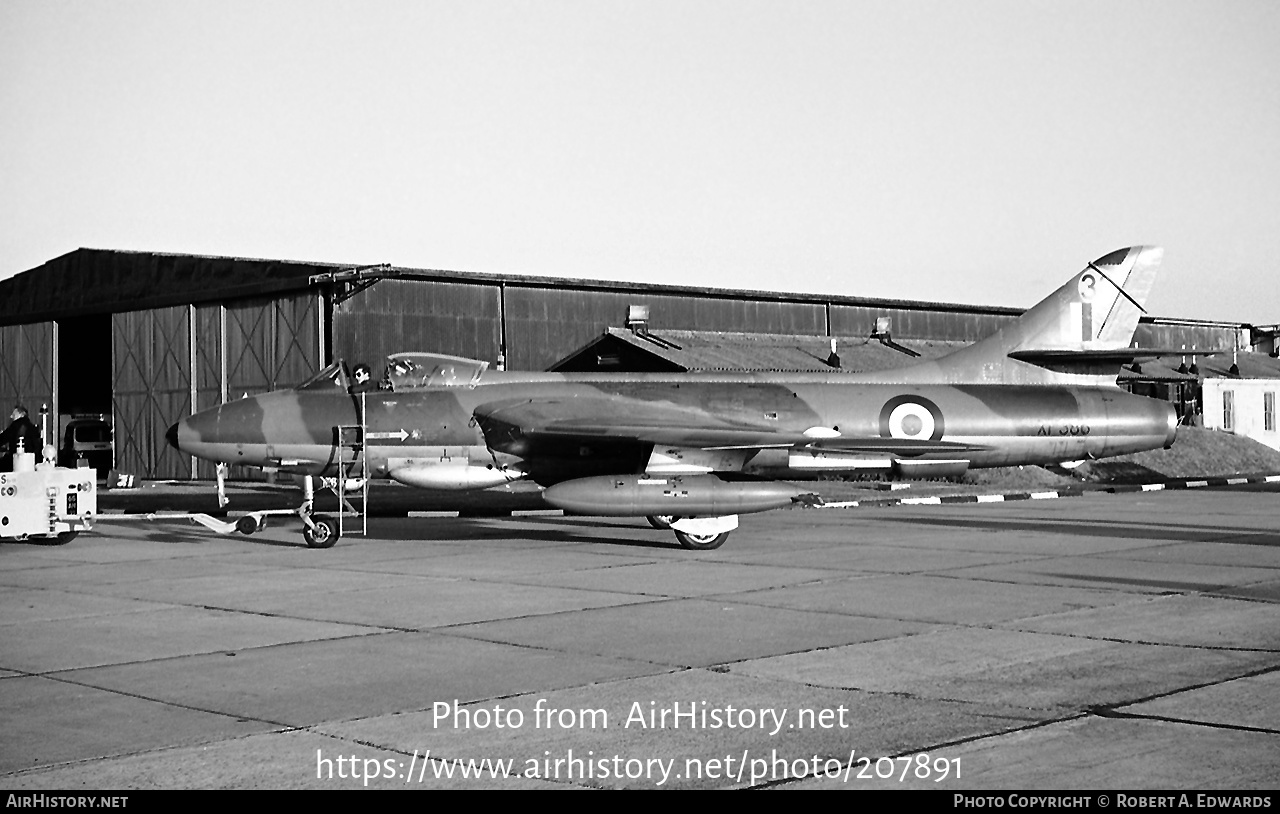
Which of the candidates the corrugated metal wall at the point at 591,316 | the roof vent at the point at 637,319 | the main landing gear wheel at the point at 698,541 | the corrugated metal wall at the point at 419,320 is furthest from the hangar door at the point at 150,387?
the main landing gear wheel at the point at 698,541

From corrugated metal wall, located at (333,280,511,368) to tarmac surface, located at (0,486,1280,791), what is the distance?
19100mm

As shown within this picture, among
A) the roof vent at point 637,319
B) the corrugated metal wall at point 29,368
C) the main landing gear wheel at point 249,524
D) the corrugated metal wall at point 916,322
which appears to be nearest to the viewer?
the main landing gear wheel at point 249,524

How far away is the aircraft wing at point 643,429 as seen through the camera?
16.2 metres

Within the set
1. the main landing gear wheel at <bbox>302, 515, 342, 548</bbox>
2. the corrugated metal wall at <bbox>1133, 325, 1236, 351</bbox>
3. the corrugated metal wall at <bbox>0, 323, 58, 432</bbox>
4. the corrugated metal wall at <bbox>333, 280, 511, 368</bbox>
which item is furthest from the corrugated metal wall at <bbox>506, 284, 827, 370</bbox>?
the main landing gear wheel at <bbox>302, 515, 342, 548</bbox>

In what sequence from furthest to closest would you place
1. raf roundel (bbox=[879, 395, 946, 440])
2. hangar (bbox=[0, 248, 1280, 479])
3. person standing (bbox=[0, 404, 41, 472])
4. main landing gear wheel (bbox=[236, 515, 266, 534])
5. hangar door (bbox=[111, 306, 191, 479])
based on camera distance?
hangar door (bbox=[111, 306, 191, 479])
hangar (bbox=[0, 248, 1280, 479])
raf roundel (bbox=[879, 395, 946, 440])
person standing (bbox=[0, 404, 41, 472])
main landing gear wheel (bbox=[236, 515, 266, 534])

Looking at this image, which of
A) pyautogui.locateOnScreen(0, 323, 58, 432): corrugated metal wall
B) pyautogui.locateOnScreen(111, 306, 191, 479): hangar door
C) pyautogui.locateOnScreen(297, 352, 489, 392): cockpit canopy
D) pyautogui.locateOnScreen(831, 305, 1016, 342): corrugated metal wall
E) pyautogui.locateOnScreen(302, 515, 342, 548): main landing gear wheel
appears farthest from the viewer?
pyautogui.locateOnScreen(831, 305, 1016, 342): corrugated metal wall

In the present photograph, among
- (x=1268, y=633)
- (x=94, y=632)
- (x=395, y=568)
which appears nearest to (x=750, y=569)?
(x=395, y=568)

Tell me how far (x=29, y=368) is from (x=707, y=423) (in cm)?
3336

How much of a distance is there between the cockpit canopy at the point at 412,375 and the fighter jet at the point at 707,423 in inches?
1.0

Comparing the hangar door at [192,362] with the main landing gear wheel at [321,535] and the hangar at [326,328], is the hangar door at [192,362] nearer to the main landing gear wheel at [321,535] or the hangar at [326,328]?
the hangar at [326,328]

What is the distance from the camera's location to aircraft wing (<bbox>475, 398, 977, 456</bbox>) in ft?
53.3

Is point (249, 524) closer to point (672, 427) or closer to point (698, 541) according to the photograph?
point (672, 427)

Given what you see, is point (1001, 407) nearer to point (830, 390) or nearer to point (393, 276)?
point (830, 390)

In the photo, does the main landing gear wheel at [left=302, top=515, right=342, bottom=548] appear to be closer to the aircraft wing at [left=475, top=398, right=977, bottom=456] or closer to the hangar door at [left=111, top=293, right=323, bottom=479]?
the aircraft wing at [left=475, top=398, right=977, bottom=456]
